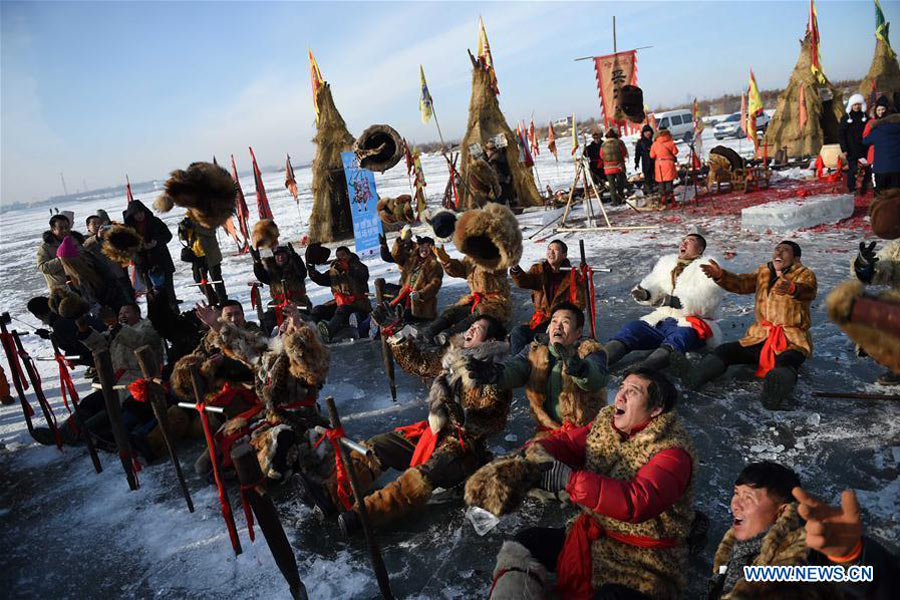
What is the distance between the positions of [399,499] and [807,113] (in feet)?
58.2

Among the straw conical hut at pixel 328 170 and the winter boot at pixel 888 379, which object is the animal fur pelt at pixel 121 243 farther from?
the winter boot at pixel 888 379

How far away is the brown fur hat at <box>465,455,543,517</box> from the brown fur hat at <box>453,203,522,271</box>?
3135 millimetres

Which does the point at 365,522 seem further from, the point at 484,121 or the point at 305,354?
the point at 484,121

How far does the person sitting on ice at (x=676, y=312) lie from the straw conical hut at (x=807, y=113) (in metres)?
14.3

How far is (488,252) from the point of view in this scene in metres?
5.35

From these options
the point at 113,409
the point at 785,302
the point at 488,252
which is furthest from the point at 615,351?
the point at 113,409

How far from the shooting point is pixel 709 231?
33.0 feet

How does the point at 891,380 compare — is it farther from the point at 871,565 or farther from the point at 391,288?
the point at 391,288

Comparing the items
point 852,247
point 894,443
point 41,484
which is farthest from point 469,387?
point 852,247

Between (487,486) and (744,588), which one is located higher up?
(487,486)

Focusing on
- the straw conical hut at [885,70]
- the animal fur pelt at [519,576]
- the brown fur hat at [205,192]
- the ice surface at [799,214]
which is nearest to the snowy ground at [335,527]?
the animal fur pelt at [519,576]

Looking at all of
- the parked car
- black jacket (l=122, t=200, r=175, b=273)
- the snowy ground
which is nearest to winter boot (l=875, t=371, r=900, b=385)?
the snowy ground

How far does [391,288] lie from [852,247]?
6722 mm

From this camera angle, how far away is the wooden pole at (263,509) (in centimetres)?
257
